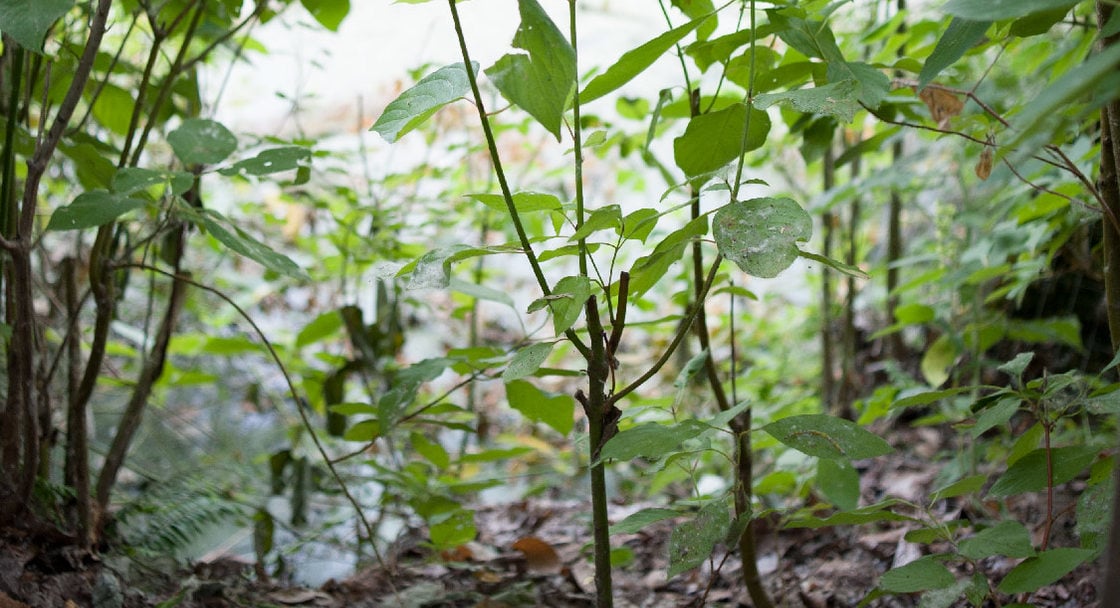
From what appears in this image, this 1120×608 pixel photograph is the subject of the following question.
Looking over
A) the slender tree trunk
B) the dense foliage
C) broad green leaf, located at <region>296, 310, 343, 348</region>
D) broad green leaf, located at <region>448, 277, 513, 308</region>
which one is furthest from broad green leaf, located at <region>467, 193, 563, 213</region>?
broad green leaf, located at <region>296, 310, 343, 348</region>

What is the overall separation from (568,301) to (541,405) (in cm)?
38

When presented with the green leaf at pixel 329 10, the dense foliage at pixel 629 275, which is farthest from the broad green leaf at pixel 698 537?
the green leaf at pixel 329 10

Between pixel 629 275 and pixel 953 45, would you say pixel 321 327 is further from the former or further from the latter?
pixel 953 45

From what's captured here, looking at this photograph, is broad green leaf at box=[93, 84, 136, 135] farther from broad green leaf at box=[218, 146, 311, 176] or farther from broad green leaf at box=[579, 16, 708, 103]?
broad green leaf at box=[579, 16, 708, 103]

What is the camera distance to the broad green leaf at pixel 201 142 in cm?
105

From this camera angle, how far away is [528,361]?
2.71 feet

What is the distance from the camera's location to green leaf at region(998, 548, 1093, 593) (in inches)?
29.7

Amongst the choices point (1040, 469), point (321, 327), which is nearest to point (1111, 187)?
point (1040, 469)

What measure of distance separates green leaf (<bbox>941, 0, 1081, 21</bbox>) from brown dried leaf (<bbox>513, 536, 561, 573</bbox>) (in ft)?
4.03

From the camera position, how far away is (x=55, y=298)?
1482 mm

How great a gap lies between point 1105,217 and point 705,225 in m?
0.50

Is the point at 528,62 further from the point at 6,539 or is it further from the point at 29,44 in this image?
the point at 6,539

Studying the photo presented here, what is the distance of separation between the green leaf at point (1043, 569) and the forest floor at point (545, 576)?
0.32 meters

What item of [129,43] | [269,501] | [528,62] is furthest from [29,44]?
[129,43]
